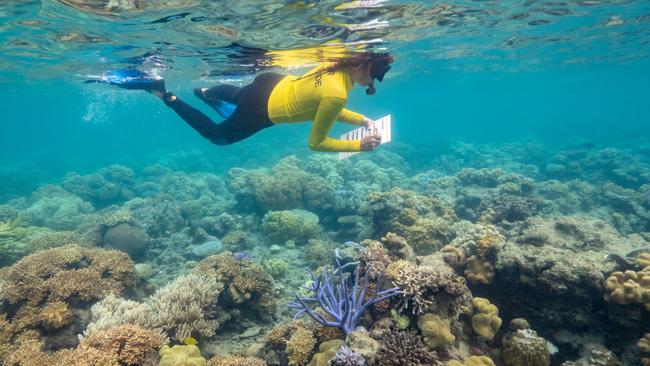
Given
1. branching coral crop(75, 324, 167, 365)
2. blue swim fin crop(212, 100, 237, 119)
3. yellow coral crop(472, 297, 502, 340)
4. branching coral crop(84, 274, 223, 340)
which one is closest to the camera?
branching coral crop(75, 324, 167, 365)

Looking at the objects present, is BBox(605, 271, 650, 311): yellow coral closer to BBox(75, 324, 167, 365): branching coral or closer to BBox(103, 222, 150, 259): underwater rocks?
BBox(75, 324, 167, 365): branching coral

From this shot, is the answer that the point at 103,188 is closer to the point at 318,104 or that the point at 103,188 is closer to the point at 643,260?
the point at 318,104

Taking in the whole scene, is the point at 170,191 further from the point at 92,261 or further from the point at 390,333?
the point at 390,333

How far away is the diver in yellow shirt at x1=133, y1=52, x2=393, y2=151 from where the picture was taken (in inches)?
219

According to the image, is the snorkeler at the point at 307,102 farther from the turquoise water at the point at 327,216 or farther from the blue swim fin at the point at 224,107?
the turquoise water at the point at 327,216

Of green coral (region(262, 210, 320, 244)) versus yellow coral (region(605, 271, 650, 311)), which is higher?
yellow coral (region(605, 271, 650, 311))

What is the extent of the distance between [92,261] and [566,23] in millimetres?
22769

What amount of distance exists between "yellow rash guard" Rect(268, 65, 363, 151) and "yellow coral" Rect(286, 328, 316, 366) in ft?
9.58

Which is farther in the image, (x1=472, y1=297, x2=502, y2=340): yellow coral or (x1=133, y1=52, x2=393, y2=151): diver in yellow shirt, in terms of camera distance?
(x1=133, y1=52, x2=393, y2=151): diver in yellow shirt

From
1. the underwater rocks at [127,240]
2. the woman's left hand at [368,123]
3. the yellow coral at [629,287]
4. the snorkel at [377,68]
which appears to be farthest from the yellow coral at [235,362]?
the underwater rocks at [127,240]

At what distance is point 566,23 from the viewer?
18.1 metres

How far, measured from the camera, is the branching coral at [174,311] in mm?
5559

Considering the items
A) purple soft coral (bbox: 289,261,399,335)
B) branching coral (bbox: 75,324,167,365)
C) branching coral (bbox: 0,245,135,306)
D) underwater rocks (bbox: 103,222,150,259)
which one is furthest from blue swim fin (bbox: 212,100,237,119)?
purple soft coral (bbox: 289,261,399,335)

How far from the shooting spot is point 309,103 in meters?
6.02
